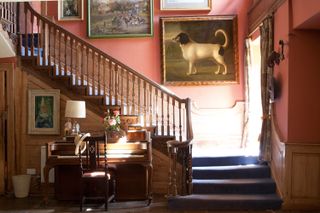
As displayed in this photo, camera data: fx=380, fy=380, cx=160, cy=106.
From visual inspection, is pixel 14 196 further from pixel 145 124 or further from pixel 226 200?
pixel 226 200

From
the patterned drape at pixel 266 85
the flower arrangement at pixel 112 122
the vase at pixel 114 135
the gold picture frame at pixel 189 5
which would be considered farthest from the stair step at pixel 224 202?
the gold picture frame at pixel 189 5

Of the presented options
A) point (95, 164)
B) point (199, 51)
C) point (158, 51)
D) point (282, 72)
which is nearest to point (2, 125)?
point (95, 164)

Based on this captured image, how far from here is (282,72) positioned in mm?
5816

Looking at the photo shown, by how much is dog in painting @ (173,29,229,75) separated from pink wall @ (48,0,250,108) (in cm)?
37

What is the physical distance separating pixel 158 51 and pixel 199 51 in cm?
89

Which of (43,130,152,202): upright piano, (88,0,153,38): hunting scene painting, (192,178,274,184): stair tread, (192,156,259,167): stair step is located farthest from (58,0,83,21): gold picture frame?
(192,178,274,184): stair tread

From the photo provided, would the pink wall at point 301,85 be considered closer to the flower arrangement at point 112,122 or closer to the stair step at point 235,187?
the stair step at point 235,187

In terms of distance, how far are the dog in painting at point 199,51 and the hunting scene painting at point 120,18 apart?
77 centimetres

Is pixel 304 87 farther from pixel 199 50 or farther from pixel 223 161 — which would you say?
pixel 199 50

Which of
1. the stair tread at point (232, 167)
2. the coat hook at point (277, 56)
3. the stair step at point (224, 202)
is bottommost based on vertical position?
the stair step at point (224, 202)

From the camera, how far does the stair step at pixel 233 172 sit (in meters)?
6.32

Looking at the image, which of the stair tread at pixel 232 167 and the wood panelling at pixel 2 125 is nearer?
the stair tread at pixel 232 167

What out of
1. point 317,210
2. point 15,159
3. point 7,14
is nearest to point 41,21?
point 7,14

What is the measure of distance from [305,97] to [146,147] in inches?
97.8
